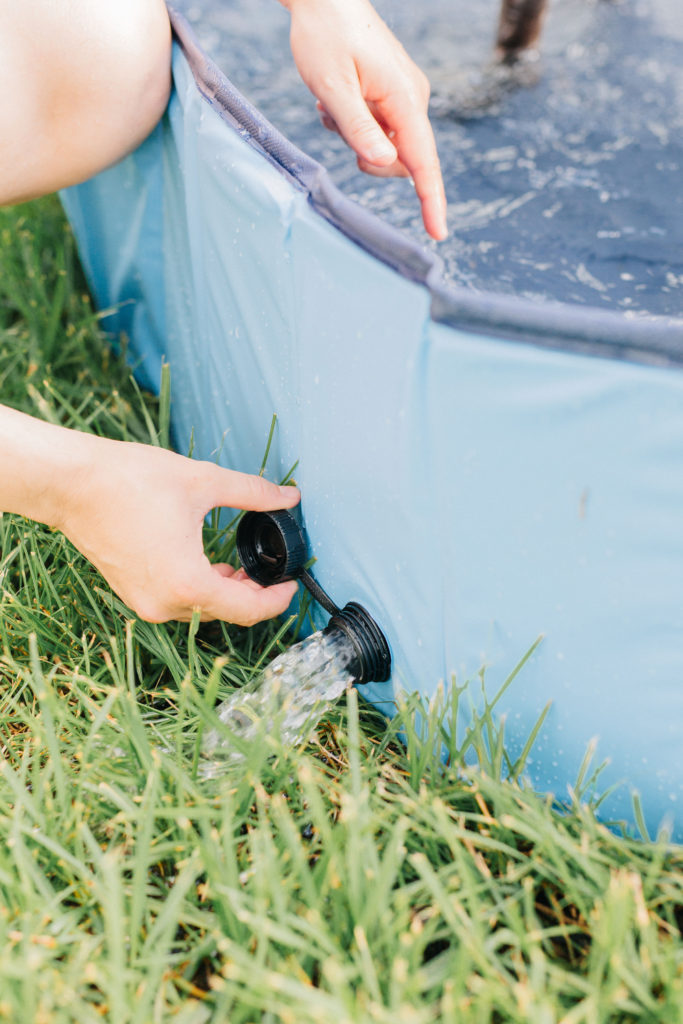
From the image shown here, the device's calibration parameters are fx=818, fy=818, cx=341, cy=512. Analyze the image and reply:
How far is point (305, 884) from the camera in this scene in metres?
0.61

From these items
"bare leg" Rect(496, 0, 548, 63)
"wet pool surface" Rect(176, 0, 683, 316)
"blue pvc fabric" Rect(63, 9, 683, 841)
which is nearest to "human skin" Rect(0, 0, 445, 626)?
"blue pvc fabric" Rect(63, 9, 683, 841)

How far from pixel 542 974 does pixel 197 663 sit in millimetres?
448

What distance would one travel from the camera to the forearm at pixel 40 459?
0.81 meters

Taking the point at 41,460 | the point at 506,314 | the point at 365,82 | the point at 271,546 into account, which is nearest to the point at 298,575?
the point at 271,546

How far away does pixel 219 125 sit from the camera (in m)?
0.84

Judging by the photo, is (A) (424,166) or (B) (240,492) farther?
(A) (424,166)

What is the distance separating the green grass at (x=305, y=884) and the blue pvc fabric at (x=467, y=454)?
0.25 ft

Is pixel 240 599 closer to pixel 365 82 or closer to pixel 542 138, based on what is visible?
pixel 365 82

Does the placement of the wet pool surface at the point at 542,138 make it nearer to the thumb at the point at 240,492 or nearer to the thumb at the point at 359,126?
the thumb at the point at 359,126

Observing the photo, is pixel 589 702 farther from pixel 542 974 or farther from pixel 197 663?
pixel 197 663

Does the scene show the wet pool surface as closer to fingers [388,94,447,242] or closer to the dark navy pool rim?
fingers [388,94,447,242]

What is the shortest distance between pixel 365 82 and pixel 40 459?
1.86ft

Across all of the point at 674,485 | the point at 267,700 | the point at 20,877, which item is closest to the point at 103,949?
the point at 20,877

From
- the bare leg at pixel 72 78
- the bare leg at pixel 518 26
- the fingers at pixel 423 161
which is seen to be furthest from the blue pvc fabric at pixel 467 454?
the bare leg at pixel 518 26
